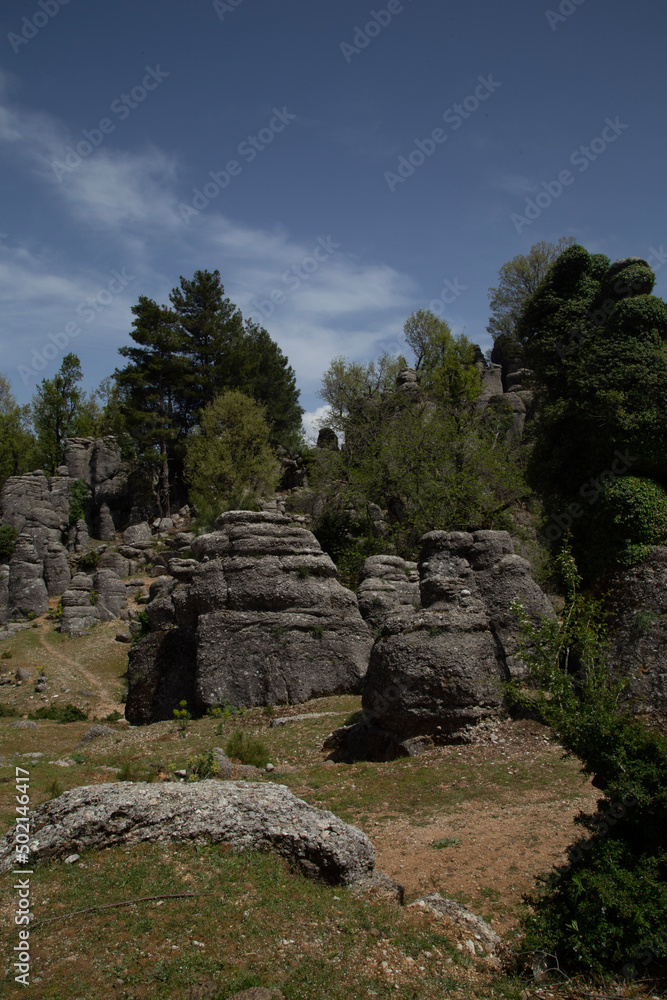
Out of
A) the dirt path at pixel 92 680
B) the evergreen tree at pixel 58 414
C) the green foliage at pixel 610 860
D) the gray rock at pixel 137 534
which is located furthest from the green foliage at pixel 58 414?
the green foliage at pixel 610 860

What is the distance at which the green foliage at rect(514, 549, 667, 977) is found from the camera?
484cm

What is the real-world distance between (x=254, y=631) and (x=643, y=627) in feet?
28.7

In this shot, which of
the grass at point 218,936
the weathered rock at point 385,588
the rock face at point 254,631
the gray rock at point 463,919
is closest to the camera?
the grass at point 218,936

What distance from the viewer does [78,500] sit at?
50.9 m

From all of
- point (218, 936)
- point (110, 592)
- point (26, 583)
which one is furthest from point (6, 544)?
point (218, 936)

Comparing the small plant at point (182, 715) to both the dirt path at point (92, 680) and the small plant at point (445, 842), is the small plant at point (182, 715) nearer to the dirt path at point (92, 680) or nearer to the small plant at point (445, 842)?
the dirt path at point (92, 680)

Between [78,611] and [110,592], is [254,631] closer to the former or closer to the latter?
[78,611]

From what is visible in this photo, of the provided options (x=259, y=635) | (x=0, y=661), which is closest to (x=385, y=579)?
(x=259, y=635)

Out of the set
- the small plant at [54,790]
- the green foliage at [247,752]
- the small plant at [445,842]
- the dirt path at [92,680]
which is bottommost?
the dirt path at [92,680]

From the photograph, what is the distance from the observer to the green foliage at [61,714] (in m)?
18.7

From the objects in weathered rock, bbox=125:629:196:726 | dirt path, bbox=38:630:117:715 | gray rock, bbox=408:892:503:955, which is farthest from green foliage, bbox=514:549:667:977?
dirt path, bbox=38:630:117:715

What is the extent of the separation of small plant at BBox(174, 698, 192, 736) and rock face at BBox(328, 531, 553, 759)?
388 centimetres

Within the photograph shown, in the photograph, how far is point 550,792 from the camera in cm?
882

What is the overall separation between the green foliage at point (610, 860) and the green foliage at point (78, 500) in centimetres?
4965
